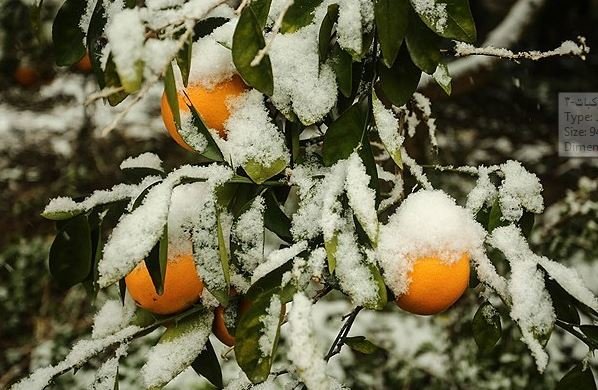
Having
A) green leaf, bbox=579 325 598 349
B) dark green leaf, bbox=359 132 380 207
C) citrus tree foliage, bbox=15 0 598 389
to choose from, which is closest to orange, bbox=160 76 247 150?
citrus tree foliage, bbox=15 0 598 389

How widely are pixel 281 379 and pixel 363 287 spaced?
110 centimetres

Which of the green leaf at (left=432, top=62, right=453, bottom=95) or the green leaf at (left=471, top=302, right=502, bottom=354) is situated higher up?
the green leaf at (left=432, top=62, right=453, bottom=95)

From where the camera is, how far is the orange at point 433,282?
55 centimetres

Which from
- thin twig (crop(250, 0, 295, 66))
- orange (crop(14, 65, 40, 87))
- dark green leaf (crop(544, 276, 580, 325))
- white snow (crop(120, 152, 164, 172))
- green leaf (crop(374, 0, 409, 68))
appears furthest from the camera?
orange (crop(14, 65, 40, 87))

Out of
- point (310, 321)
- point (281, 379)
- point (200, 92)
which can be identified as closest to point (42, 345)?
point (281, 379)

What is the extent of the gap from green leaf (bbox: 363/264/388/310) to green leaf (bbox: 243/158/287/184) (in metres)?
0.10

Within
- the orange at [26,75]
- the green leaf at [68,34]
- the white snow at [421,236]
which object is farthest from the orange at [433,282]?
the orange at [26,75]

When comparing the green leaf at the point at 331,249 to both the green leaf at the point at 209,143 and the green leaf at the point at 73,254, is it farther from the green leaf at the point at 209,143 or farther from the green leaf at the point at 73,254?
the green leaf at the point at 73,254

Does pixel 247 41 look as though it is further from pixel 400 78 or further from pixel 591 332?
pixel 591 332

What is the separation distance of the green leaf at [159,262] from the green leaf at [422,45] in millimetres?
216

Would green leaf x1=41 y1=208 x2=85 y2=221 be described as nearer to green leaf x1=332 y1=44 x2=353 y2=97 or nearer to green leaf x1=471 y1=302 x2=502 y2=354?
green leaf x1=332 y1=44 x2=353 y2=97

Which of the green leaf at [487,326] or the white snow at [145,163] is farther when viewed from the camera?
the white snow at [145,163]

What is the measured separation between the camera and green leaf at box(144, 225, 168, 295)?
0.48m

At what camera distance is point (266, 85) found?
451mm
